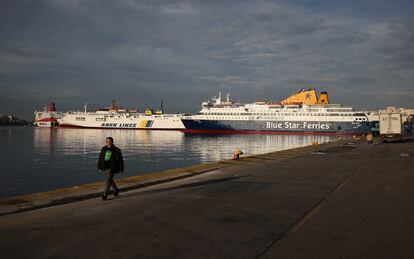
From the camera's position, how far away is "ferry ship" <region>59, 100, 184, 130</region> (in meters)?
126

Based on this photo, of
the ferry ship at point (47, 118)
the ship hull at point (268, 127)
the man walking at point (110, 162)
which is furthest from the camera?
the ferry ship at point (47, 118)

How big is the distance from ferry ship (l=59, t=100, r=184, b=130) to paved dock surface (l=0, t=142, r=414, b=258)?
112 meters

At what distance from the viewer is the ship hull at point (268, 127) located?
357ft

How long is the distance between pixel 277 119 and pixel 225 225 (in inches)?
4163

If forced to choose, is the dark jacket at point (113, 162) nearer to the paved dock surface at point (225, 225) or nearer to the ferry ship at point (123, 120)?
the paved dock surface at point (225, 225)

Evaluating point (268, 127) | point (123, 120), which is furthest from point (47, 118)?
point (268, 127)

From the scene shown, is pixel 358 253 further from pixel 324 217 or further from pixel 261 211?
pixel 261 211

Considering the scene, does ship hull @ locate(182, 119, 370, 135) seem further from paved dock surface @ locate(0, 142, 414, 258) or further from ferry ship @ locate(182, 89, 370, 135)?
paved dock surface @ locate(0, 142, 414, 258)

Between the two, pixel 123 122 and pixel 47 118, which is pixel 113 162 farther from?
pixel 47 118

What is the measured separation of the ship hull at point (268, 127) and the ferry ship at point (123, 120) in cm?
1209

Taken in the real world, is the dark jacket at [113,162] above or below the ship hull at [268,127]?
below

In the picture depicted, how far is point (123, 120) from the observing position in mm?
131750

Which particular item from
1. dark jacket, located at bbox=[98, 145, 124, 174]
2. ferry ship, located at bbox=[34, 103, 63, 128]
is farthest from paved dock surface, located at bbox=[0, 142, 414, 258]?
ferry ship, located at bbox=[34, 103, 63, 128]

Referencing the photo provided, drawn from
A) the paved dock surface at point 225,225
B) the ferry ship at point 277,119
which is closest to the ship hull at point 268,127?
the ferry ship at point 277,119
